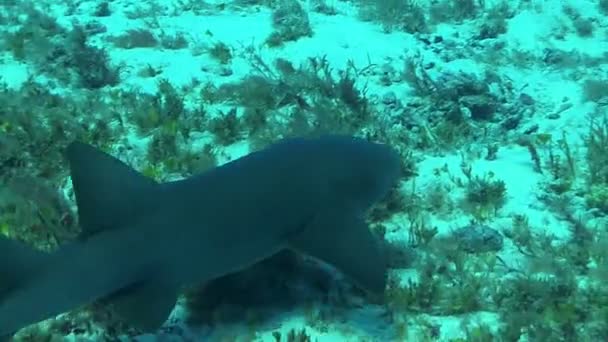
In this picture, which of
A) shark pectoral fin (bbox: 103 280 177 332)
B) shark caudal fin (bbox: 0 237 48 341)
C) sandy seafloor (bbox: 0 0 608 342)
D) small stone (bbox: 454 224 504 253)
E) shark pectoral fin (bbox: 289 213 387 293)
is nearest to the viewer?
shark caudal fin (bbox: 0 237 48 341)

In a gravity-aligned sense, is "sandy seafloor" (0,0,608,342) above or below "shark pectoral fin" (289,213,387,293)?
below

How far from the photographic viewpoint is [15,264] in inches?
155

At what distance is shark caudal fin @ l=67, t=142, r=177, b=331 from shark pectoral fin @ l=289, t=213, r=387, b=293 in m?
1.02

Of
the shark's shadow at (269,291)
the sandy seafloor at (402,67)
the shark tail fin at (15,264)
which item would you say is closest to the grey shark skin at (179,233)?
the shark tail fin at (15,264)

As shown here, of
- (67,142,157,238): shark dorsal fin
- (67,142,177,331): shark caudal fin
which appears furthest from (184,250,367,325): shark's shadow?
(67,142,157,238): shark dorsal fin

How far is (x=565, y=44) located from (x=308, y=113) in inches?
169

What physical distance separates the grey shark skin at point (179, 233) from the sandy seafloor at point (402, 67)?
55cm

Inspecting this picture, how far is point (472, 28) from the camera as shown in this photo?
10164 mm

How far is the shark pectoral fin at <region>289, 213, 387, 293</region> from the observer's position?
4.55 metres

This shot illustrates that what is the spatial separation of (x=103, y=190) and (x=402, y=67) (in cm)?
550

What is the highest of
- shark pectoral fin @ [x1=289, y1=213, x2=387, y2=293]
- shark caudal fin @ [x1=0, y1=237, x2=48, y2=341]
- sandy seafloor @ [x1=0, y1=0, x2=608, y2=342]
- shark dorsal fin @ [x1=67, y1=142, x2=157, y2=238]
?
shark dorsal fin @ [x1=67, y1=142, x2=157, y2=238]

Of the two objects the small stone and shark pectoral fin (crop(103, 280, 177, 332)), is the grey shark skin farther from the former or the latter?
the small stone

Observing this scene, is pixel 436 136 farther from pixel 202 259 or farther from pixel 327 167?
pixel 202 259

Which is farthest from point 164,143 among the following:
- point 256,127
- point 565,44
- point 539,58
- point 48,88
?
point 565,44
